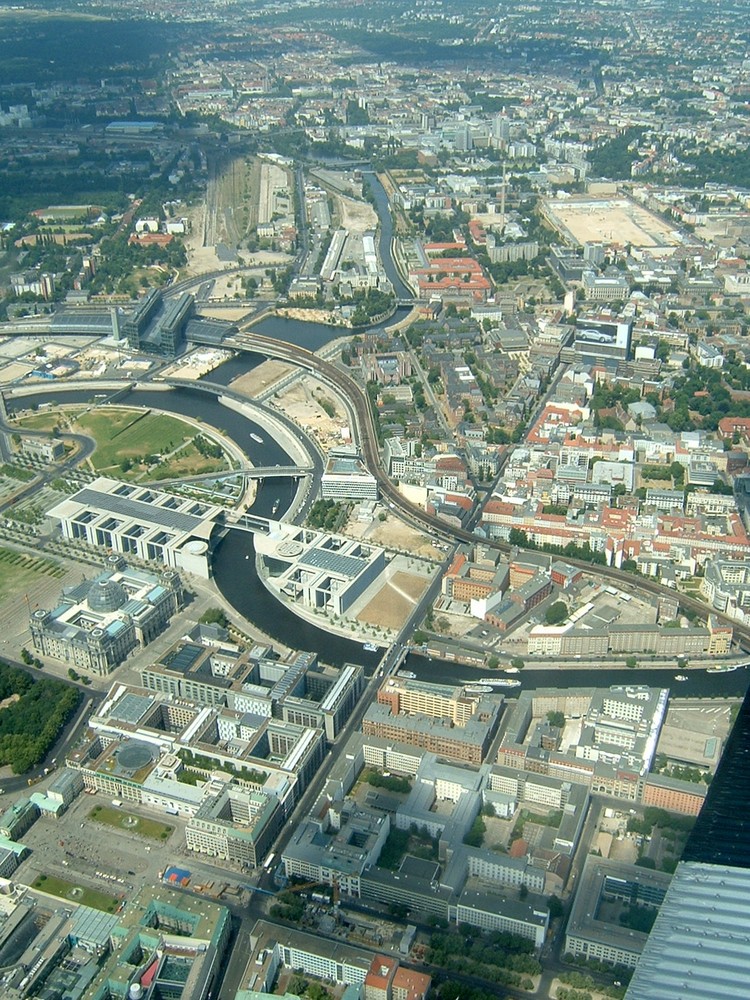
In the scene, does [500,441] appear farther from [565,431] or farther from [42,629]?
[42,629]

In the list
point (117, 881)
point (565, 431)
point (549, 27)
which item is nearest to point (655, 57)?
point (549, 27)

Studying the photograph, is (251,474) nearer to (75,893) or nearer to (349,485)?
(349,485)


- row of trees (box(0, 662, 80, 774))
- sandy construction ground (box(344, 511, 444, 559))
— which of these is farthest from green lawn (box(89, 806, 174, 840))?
sandy construction ground (box(344, 511, 444, 559))

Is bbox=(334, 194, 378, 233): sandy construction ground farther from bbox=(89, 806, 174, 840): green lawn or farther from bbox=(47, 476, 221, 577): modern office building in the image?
bbox=(89, 806, 174, 840): green lawn

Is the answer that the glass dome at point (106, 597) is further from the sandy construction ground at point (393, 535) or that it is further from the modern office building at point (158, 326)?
the modern office building at point (158, 326)

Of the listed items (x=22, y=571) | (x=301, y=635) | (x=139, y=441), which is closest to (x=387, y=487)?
(x=301, y=635)

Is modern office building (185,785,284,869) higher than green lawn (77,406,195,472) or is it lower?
higher
